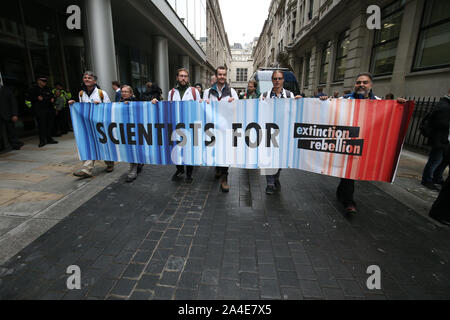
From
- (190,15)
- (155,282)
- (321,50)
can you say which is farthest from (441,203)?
(190,15)

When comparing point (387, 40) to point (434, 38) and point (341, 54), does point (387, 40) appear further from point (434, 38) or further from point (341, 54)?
point (341, 54)

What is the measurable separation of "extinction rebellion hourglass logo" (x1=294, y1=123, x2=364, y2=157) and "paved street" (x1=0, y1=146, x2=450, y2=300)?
988 millimetres

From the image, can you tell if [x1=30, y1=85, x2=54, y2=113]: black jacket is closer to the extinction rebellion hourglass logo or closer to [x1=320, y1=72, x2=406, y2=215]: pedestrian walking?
the extinction rebellion hourglass logo

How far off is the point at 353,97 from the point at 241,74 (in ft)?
332

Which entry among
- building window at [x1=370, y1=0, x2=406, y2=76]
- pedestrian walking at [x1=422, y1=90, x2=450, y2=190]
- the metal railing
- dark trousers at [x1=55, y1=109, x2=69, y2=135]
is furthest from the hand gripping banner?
building window at [x1=370, y1=0, x2=406, y2=76]

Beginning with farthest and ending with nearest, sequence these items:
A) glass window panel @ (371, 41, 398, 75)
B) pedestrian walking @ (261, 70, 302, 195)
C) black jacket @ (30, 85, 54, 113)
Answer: glass window panel @ (371, 41, 398, 75) → black jacket @ (30, 85, 54, 113) → pedestrian walking @ (261, 70, 302, 195)

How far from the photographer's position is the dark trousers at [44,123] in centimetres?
715

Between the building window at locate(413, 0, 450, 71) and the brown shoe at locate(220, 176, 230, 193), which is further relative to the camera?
the building window at locate(413, 0, 450, 71)

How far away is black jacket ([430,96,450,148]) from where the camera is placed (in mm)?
4219

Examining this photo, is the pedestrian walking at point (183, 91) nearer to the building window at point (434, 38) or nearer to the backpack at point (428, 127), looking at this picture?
the backpack at point (428, 127)

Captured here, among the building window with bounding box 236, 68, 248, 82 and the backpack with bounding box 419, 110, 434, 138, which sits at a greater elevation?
the building window with bounding box 236, 68, 248, 82

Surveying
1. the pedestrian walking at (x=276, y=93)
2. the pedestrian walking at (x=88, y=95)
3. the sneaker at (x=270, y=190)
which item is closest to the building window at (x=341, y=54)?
the pedestrian walking at (x=276, y=93)

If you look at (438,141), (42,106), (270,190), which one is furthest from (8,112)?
(438,141)

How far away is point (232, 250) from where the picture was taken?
2.62 metres
